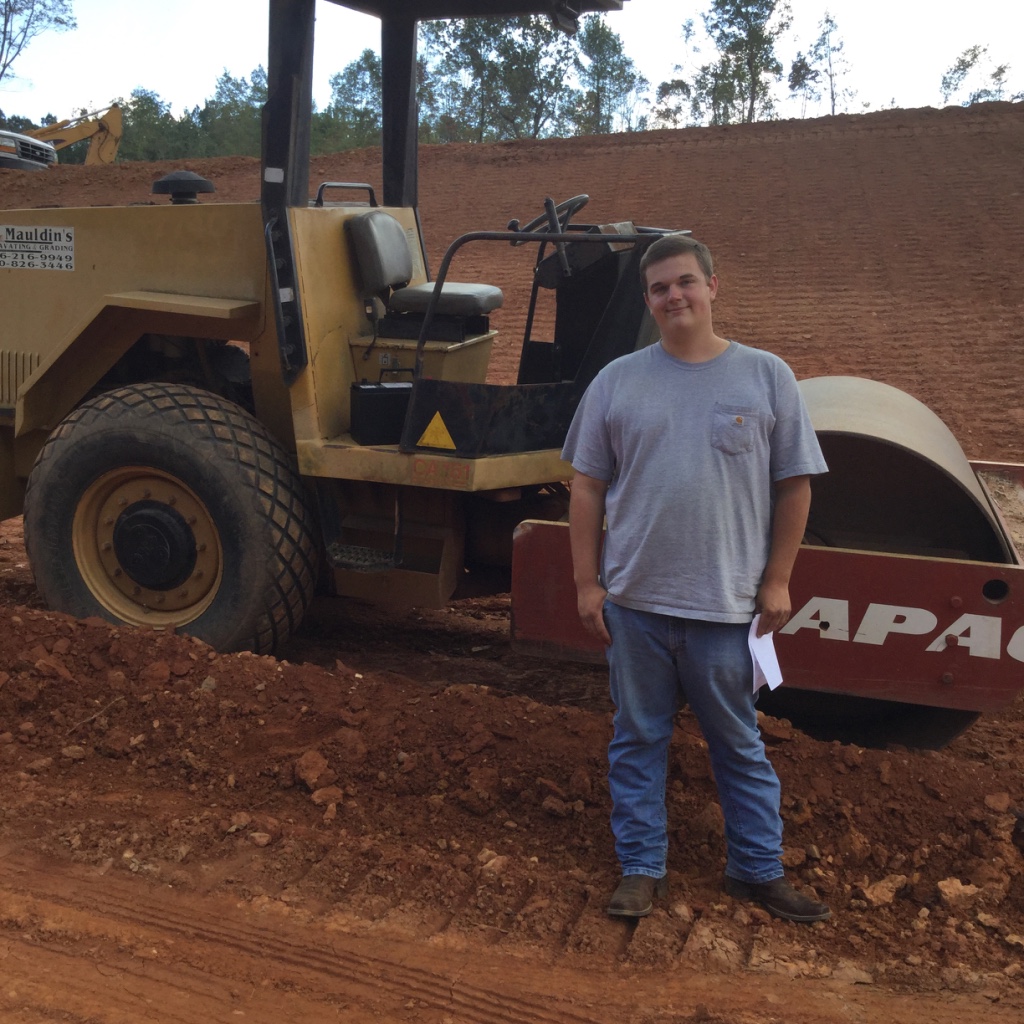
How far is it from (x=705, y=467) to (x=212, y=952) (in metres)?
1.69

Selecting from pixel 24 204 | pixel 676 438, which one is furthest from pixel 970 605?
pixel 24 204

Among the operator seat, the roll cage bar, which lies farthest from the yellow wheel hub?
the operator seat

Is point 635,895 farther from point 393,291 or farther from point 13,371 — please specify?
point 13,371

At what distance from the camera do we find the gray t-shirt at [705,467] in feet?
9.14

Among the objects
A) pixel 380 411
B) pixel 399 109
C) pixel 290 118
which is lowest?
pixel 380 411

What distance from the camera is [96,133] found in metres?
23.8

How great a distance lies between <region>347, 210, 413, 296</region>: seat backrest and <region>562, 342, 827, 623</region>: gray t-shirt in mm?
2025

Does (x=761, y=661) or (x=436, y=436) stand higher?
(x=436, y=436)

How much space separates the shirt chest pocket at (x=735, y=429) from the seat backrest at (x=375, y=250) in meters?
2.25

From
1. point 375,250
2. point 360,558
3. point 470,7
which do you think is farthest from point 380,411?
point 470,7

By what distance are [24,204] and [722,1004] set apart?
2468cm

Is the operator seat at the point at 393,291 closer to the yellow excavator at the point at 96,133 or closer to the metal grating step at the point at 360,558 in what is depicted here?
the metal grating step at the point at 360,558

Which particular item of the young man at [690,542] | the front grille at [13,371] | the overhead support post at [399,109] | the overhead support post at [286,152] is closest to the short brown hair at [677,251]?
the young man at [690,542]

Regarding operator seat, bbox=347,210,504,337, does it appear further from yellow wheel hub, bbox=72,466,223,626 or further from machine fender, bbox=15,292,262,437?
yellow wheel hub, bbox=72,466,223,626
